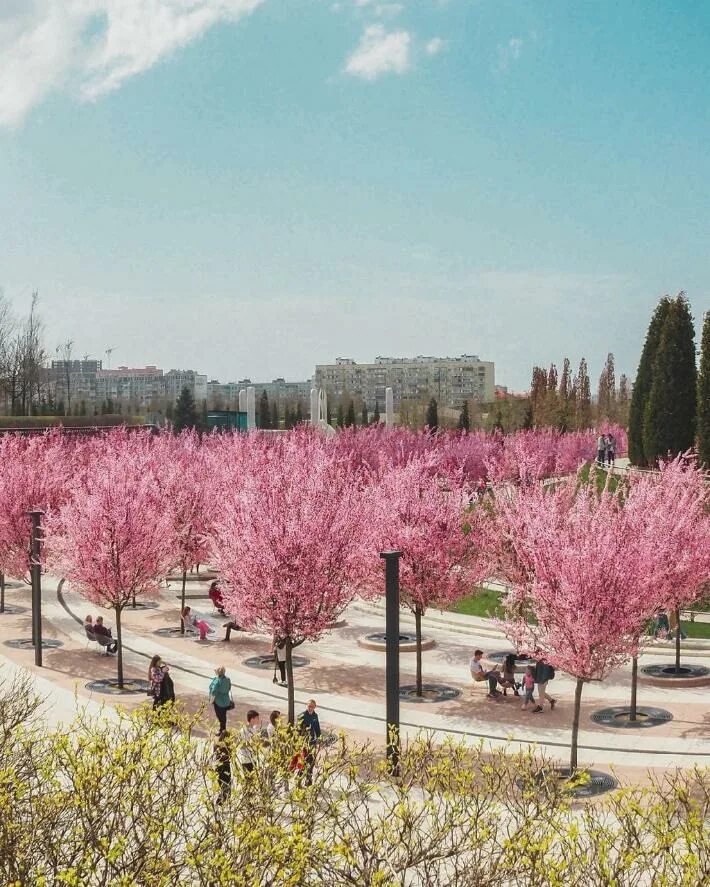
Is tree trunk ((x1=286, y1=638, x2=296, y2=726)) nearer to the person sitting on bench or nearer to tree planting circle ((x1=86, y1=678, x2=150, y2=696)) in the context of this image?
tree planting circle ((x1=86, y1=678, x2=150, y2=696))

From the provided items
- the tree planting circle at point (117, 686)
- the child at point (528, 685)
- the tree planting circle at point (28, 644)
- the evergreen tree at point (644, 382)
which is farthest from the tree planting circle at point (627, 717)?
the evergreen tree at point (644, 382)

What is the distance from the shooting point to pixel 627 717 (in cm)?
1805

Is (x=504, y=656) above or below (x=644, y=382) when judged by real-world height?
below

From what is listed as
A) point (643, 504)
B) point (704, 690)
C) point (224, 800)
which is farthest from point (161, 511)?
point (224, 800)

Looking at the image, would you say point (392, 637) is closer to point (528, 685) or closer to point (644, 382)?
point (528, 685)

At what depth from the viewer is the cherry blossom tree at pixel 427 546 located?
746 inches

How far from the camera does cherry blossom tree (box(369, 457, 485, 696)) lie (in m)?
18.9

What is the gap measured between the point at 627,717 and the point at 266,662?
835 centimetres

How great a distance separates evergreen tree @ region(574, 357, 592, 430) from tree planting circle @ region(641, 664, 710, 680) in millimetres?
58504

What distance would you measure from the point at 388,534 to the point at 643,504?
16.8 ft

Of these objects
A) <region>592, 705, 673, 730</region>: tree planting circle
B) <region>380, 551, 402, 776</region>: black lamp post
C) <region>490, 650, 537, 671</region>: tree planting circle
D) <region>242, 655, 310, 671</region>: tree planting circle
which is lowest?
<region>592, 705, 673, 730</region>: tree planting circle

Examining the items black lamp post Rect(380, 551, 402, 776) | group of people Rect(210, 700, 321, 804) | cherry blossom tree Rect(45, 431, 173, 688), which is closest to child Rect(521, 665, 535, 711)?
Answer: black lamp post Rect(380, 551, 402, 776)

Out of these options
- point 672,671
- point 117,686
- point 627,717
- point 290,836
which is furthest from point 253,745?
point 672,671

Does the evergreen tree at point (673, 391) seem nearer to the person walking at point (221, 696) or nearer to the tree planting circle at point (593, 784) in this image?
the tree planting circle at point (593, 784)
